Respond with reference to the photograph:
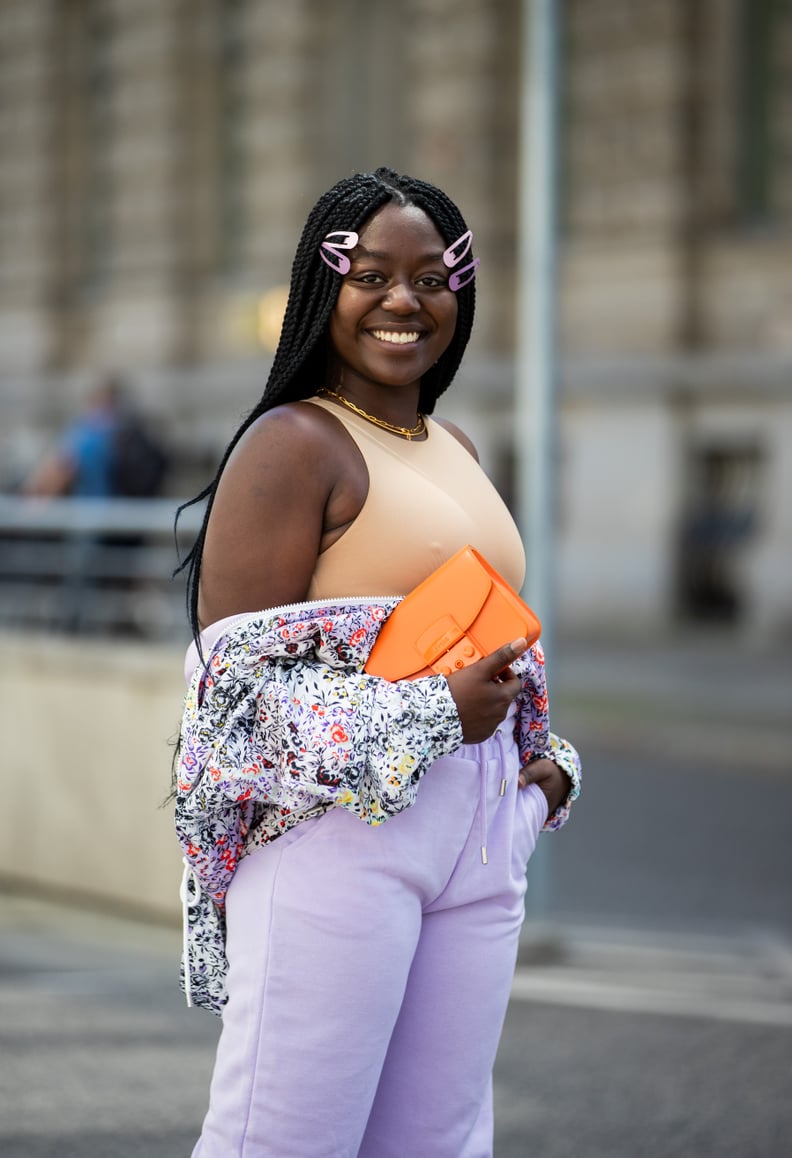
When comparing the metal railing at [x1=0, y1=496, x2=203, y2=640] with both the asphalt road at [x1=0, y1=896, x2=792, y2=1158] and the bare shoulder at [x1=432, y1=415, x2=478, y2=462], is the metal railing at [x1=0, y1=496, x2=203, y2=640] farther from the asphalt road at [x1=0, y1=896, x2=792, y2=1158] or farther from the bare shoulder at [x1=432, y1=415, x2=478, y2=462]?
the bare shoulder at [x1=432, y1=415, x2=478, y2=462]

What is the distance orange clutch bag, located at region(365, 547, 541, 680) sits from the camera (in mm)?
2295

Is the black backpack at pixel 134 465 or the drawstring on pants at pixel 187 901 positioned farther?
the black backpack at pixel 134 465

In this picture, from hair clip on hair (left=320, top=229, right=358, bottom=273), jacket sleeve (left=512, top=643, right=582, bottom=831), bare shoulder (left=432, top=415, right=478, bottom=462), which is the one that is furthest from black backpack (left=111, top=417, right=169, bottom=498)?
hair clip on hair (left=320, top=229, right=358, bottom=273)

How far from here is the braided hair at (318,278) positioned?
2.39m

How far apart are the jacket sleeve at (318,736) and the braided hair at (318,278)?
0.15 m

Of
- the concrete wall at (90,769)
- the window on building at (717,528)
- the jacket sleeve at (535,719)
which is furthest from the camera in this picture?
the window on building at (717,528)

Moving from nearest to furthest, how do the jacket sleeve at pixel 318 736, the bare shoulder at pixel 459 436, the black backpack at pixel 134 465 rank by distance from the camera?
the jacket sleeve at pixel 318 736, the bare shoulder at pixel 459 436, the black backpack at pixel 134 465

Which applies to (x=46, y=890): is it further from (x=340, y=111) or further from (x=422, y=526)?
(x=340, y=111)

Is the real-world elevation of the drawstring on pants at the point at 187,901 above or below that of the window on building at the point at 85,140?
below

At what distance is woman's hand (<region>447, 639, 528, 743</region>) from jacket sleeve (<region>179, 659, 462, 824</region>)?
21 mm

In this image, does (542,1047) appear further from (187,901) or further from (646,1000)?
(187,901)

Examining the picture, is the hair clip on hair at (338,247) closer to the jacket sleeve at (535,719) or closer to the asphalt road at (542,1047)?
the jacket sleeve at (535,719)

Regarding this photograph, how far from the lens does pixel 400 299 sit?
93.2 inches

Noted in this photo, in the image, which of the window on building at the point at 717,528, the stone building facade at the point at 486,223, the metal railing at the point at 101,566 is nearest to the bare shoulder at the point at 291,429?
the metal railing at the point at 101,566
